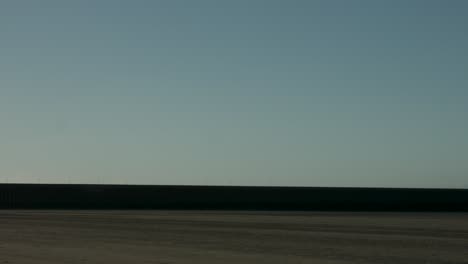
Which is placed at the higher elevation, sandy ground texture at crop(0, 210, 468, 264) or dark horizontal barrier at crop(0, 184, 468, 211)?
dark horizontal barrier at crop(0, 184, 468, 211)

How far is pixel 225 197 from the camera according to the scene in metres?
73.2

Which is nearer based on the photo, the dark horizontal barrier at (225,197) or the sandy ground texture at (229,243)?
the sandy ground texture at (229,243)

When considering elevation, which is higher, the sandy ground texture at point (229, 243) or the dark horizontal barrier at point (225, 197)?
the dark horizontal barrier at point (225, 197)

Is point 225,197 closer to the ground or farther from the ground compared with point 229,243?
farther from the ground

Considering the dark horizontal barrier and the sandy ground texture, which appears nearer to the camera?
the sandy ground texture

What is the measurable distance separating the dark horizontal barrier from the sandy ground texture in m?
31.1

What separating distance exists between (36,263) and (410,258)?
859 cm

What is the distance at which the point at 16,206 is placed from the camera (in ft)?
209

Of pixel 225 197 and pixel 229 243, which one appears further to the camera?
pixel 225 197

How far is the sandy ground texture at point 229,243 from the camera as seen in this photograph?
68.1 ft

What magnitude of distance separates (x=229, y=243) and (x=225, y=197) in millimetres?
47804

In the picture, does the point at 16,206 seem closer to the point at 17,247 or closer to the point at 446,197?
the point at 446,197

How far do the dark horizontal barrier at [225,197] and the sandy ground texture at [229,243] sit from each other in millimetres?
31093

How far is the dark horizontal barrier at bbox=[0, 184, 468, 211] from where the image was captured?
67.9 meters
